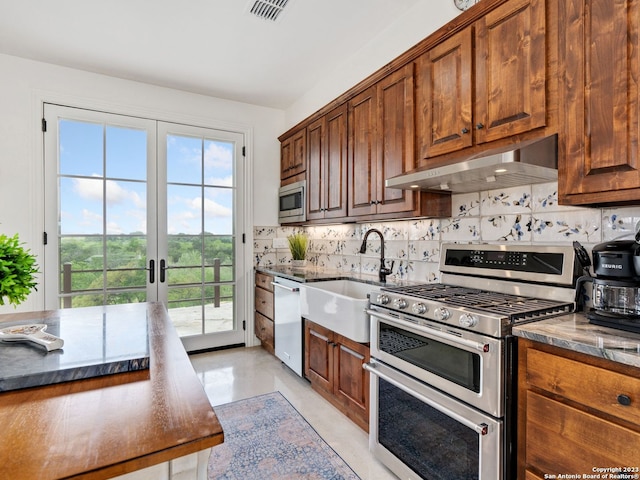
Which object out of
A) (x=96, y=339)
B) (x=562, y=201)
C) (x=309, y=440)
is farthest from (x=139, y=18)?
(x=309, y=440)

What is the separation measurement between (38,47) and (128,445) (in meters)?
3.43

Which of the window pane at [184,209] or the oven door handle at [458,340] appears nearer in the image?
the oven door handle at [458,340]

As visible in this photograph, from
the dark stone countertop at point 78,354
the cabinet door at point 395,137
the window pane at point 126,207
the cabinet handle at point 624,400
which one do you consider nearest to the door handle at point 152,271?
the window pane at point 126,207

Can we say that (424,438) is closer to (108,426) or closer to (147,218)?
(108,426)

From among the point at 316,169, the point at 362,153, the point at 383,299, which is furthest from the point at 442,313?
the point at 316,169

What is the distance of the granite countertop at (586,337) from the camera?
1000mm

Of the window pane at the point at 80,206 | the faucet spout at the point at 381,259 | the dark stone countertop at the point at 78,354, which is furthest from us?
the window pane at the point at 80,206

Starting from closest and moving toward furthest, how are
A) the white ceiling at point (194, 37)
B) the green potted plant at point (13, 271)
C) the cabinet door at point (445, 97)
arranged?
the green potted plant at point (13, 271) < the cabinet door at point (445, 97) < the white ceiling at point (194, 37)

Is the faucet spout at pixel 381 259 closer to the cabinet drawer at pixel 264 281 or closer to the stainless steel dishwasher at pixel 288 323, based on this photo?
the stainless steel dishwasher at pixel 288 323

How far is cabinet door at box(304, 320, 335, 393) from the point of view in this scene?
8.13 ft

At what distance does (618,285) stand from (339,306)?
4.65ft

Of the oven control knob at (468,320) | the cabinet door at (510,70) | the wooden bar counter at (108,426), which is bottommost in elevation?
the wooden bar counter at (108,426)

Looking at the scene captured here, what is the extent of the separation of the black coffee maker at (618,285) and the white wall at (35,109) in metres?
3.55

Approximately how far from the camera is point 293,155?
12.3ft
